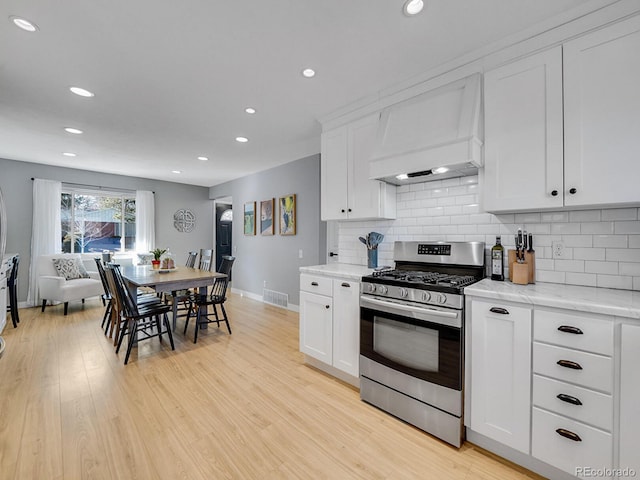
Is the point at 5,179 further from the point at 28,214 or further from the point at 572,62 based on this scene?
the point at 572,62

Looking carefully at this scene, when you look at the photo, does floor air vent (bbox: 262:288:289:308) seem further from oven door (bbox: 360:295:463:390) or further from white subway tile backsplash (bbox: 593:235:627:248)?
white subway tile backsplash (bbox: 593:235:627:248)

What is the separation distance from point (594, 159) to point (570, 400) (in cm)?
133

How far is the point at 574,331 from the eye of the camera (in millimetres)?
1405

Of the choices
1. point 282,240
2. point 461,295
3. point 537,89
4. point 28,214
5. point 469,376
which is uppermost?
point 537,89

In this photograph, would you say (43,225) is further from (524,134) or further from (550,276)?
(550,276)

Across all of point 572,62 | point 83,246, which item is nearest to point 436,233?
point 572,62

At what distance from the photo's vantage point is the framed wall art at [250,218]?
19.4ft

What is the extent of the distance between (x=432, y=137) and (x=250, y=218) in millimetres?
4539

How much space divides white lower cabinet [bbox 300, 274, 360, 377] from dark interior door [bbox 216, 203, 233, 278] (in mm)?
5481

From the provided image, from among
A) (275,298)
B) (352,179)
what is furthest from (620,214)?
(275,298)

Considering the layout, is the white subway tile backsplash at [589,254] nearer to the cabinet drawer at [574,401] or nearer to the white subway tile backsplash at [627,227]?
the white subway tile backsplash at [627,227]

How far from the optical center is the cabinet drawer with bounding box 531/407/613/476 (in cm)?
135

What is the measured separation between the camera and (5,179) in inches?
193

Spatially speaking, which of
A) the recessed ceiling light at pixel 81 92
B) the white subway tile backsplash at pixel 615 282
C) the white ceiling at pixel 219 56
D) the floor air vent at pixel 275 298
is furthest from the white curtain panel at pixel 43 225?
the white subway tile backsplash at pixel 615 282
